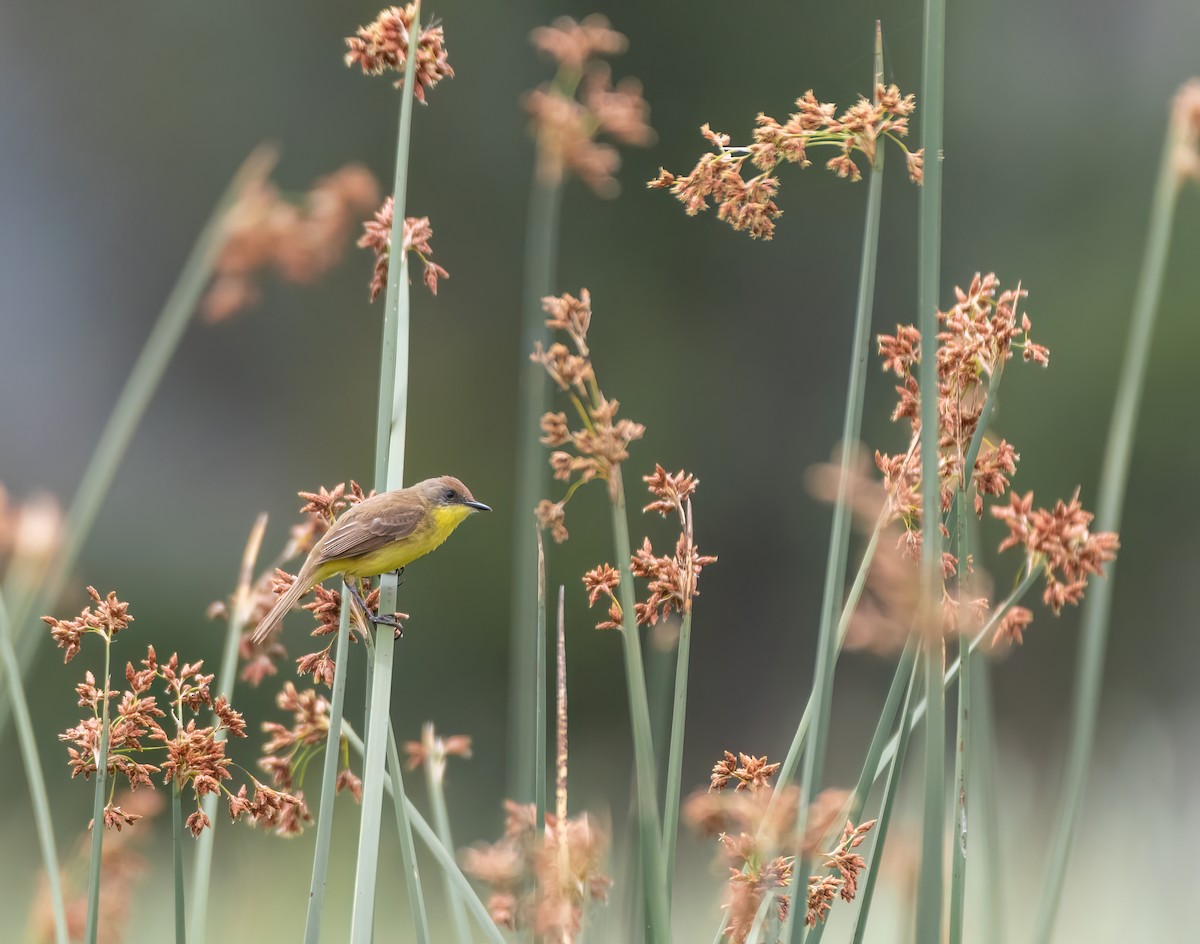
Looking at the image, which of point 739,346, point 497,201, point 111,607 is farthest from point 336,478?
point 111,607

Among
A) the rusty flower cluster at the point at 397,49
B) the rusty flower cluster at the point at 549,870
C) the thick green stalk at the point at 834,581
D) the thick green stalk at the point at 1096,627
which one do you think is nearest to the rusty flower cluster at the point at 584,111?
the rusty flower cluster at the point at 397,49

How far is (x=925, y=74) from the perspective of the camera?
1.00 meters

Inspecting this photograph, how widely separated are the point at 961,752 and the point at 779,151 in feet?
1.96

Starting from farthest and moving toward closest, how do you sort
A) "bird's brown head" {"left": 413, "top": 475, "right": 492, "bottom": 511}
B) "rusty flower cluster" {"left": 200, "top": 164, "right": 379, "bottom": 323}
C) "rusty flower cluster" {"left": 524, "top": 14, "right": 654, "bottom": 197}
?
1. "bird's brown head" {"left": 413, "top": 475, "right": 492, "bottom": 511}
2. "rusty flower cluster" {"left": 200, "top": 164, "right": 379, "bottom": 323}
3. "rusty flower cluster" {"left": 524, "top": 14, "right": 654, "bottom": 197}

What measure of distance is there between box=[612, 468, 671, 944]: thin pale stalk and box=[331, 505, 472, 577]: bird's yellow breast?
113 cm

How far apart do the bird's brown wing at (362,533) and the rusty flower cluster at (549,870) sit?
948 millimetres

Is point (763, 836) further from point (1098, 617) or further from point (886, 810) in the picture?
point (1098, 617)

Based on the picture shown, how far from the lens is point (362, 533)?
213 centimetres

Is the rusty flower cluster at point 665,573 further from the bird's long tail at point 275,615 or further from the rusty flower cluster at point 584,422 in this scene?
the bird's long tail at point 275,615

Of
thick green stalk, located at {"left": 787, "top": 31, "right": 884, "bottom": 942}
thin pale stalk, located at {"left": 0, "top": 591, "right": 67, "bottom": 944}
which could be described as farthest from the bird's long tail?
thick green stalk, located at {"left": 787, "top": 31, "right": 884, "bottom": 942}

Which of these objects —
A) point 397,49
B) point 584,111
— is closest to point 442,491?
point 584,111

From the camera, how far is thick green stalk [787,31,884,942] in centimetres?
106

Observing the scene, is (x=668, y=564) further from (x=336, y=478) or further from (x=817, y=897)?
(x=336, y=478)

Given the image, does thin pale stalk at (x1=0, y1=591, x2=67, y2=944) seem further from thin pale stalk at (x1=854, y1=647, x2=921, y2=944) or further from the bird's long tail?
thin pale stalk at (x1=854, y1=647, x2=921, y2=944)
